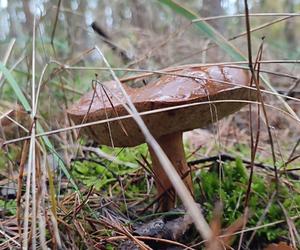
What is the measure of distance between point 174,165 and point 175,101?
43cm

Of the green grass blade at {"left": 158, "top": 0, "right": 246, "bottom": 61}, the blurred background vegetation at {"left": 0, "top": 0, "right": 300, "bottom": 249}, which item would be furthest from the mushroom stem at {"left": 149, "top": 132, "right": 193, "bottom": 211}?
the green grass blade at {"left": 158, "top": 0, "right": 246, "bottom": 61}

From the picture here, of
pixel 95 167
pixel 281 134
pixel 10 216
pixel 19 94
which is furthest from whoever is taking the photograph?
pixel 281 134

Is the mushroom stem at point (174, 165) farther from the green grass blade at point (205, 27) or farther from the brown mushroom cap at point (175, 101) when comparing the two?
the green grass blade at point (205, 27)

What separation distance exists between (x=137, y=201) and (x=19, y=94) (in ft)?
2.27

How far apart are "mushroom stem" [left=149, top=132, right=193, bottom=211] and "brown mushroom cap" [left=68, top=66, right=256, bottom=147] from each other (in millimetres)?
127

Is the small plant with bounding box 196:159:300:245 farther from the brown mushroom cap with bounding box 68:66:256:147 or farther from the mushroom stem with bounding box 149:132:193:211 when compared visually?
the brown mushroom cap with bounding box 68:66:256:147

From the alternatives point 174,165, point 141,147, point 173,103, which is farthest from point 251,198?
point 141,147

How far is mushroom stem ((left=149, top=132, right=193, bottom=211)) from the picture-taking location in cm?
139

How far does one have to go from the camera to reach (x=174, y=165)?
1.42m

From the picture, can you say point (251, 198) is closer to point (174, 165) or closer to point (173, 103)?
point (174, 165)

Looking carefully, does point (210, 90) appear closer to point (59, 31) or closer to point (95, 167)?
point (95, 167)

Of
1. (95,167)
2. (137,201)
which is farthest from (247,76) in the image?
(95,167)

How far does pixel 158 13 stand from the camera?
5020 mm

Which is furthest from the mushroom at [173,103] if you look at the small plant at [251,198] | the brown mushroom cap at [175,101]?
the small plant at [251,198]
